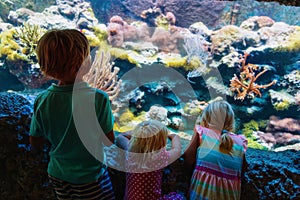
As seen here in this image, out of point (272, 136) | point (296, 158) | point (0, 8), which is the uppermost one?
point (0, 8)

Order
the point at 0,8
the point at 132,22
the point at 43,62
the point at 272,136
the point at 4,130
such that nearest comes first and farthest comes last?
1. the point at 43,62
2. the point at 4,130
3. the point at 272,136
4. the point at 0,8
5. the point at 132,22

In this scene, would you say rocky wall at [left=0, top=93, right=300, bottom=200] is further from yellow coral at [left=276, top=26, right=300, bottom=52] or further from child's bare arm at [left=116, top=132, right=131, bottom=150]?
yellow coral at [left=276, top=26, right=300, bottom=52]

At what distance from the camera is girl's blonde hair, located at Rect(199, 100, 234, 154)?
124cm

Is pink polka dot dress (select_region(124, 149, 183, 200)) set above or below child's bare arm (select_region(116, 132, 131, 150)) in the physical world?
below

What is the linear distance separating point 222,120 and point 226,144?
0.13 meters

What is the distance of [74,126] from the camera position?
3.36ft

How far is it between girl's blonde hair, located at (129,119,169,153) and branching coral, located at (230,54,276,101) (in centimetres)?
440

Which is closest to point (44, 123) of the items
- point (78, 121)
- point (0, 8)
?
point (78, 121)

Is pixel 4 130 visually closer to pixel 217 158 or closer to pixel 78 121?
pixel 78 121

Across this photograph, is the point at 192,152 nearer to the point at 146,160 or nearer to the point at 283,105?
the point at 146,160

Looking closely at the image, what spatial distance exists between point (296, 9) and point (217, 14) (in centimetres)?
244

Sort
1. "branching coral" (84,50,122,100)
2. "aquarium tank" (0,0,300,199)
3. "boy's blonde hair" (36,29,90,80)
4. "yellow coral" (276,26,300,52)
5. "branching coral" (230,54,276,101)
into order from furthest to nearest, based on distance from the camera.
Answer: "yellow coral" (276,26,300,52)
"branching coral" (230,54,276,101)
"aquarium tank" (0,0,300,199)
"branching coral" (84,50,122,100)
"boy's blonde hair" (36,29,90,80)

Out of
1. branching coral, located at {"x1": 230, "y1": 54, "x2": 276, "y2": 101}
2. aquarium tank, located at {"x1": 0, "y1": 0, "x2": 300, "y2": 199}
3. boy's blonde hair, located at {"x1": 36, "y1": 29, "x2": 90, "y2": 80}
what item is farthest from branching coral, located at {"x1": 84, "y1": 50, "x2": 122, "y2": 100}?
boy's blonde hair, located at {"x1": 36, "y1": 29, "x2": 90, "y2": 80}

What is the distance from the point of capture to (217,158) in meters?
1.24
